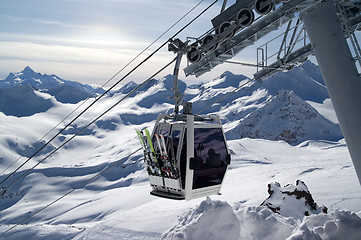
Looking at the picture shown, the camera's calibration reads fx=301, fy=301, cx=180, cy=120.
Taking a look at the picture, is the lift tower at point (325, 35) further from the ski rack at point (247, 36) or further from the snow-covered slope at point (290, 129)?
the snow-covered slope at point (290, 129)

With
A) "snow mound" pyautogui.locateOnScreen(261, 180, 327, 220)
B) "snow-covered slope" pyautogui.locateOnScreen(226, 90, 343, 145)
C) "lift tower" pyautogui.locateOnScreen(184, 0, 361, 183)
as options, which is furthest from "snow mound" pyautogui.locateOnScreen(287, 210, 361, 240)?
"snow-covered slope" pyautogui.locateOnScreen(226, 90, 343, 145)

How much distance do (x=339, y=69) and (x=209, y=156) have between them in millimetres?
3569

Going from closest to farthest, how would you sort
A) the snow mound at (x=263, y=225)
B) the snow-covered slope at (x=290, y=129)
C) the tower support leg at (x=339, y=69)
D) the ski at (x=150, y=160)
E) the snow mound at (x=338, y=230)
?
1. the tower support leg at (x=339, y=69)
2. the snow mound at (x=338, y=230)
3. the ski at (x=150, y=160)
4. the snow mound at (x=263, y=225)
5. the snow-covered slope at (x=290, y=129)

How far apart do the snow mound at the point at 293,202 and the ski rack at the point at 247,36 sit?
29.5 ft

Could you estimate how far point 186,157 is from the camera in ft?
23.7

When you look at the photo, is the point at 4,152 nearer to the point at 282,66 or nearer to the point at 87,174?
the point at 87,174

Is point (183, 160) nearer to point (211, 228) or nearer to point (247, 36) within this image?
point (247, 36)

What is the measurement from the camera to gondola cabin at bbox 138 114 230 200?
729cm

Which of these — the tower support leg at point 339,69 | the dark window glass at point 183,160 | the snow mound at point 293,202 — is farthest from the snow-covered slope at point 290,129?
the tower support leg at point 339,69

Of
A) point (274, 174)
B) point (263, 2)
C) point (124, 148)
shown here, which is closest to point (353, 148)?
point (263, 2)

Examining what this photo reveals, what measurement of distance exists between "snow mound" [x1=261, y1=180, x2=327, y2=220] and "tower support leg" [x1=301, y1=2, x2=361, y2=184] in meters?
8.30

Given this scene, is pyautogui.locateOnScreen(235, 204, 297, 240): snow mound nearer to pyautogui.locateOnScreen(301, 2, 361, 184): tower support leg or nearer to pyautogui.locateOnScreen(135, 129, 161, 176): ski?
pyautogui.locateOnScreen(301, 2, 361, 184): tower support leg

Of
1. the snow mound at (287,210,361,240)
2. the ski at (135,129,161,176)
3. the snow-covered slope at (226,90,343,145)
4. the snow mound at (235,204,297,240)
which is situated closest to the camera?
the snow mound at (287,210,361,240)

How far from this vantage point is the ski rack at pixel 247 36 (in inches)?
254
